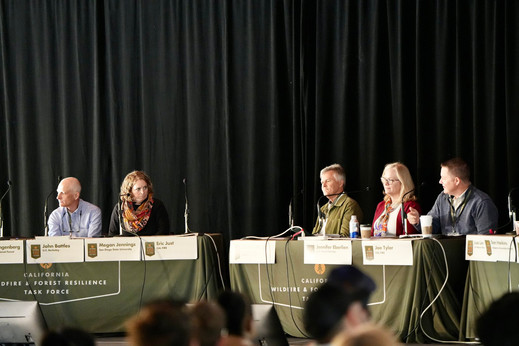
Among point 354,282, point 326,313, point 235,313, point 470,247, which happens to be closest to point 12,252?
point 470,247

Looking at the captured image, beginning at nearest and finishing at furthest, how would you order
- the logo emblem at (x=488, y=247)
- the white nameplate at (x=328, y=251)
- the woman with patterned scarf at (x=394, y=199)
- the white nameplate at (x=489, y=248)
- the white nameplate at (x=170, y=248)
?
the white nameplate at (x=489, y=248) → the logo emblem at (x=488, y=247) → the white nameplate at (x=328, y=251) → the white nameplate at (x=170, y=248) → the woman with patterned scarf at (x=394, y=199)

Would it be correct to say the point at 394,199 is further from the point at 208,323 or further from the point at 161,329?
the point at 161,329

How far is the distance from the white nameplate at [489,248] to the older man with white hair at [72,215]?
10.1 ft

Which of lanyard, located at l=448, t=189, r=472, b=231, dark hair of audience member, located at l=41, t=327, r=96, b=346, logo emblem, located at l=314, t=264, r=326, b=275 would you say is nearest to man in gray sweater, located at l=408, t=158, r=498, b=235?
lanyard, located at l=448, t=189, r=472, b=231

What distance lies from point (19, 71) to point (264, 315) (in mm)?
5268

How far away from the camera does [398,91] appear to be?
7.14m

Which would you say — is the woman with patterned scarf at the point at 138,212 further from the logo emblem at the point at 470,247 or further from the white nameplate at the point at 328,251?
the logo emblem at the point at 470,247

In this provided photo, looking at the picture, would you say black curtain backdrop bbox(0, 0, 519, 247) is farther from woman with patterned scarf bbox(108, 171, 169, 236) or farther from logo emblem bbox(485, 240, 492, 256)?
logo emblem bbox(485, 240, 492, 256)

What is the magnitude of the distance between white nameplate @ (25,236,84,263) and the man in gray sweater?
2.48 m

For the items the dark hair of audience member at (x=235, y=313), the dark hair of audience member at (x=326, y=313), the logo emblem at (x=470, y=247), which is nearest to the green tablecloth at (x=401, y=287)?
the logo emblem at (x=470, y=247)

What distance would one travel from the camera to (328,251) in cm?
553

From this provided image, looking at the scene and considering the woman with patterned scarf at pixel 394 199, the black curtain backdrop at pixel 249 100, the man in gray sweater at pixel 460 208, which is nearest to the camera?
the man in gray sweater at pixel 460 208

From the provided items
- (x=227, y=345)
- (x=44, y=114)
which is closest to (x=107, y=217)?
(x=44, y=114)

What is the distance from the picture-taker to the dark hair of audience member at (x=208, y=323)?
2150mm
